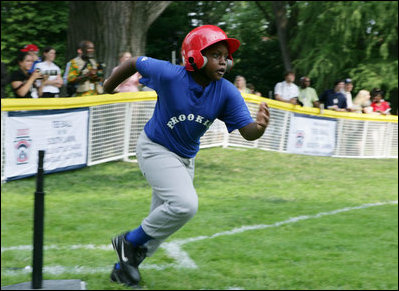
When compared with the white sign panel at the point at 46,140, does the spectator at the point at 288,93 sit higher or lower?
higher

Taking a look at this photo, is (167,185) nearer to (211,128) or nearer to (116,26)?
(211,128)

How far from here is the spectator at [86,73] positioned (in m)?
9.75

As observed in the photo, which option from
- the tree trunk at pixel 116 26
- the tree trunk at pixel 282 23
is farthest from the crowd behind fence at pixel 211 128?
the tree trunk at pixel 282 23

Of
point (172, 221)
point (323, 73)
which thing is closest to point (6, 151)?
point (172, 221)

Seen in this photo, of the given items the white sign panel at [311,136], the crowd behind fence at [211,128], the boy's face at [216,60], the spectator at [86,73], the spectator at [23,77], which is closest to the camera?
the boy's face at [216,60]

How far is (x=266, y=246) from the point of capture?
6.29 meters

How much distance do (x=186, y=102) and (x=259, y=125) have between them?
566 mm

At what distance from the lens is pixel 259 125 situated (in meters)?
4.01

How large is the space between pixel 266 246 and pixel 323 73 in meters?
15.4

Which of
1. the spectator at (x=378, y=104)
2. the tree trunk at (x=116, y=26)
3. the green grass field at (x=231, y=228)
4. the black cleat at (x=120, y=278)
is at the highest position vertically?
the tree trunk at (x=116, y=26)

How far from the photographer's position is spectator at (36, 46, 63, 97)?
9.58 m

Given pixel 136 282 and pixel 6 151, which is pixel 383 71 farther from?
pixel 136 282

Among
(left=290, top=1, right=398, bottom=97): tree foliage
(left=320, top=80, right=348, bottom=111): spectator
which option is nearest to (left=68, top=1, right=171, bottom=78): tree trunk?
(left=320, top=80, right=348, bottom=111): spectator

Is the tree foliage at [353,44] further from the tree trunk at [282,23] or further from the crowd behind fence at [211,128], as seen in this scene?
the crowd behind fence at [211,128]
